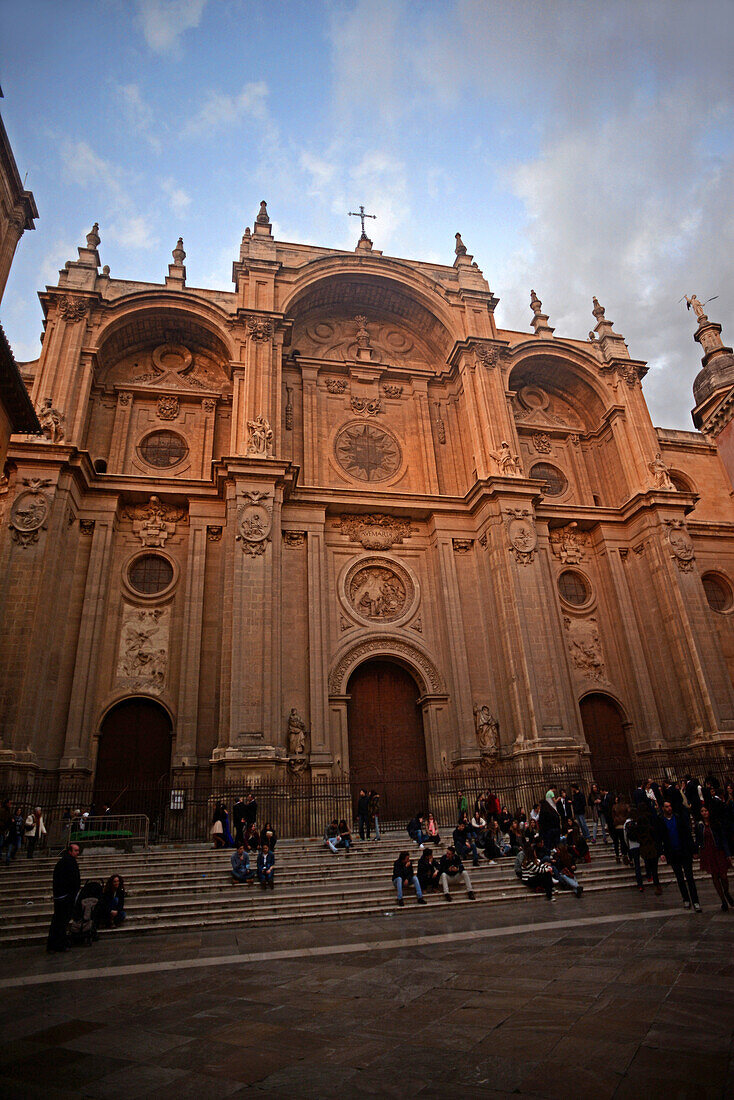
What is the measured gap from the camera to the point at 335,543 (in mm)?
22266

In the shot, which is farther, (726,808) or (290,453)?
(290,453)

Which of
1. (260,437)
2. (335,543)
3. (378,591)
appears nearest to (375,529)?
(335,543)

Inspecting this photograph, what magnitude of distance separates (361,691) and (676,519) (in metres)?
13.7

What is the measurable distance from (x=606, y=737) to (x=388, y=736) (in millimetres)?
7821

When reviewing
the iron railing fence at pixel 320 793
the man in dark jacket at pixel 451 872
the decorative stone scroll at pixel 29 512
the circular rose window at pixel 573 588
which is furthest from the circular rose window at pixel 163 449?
the man in dark jacket at pixel 451 872

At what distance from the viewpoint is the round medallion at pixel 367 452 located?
78.7ft

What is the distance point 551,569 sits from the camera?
23438 millimetres

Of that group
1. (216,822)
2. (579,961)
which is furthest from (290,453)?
(579,961)

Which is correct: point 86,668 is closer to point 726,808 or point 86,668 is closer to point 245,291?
point 245,291

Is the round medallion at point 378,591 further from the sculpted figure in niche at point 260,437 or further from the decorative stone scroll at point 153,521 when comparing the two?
the decorative stone scroll at point 153,521

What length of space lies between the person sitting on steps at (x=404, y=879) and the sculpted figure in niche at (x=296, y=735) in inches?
283

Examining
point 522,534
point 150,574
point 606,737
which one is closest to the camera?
point 150,574

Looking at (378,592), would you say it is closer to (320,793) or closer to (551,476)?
(320,793)

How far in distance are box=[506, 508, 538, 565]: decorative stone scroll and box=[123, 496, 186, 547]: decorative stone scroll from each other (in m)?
11.2
